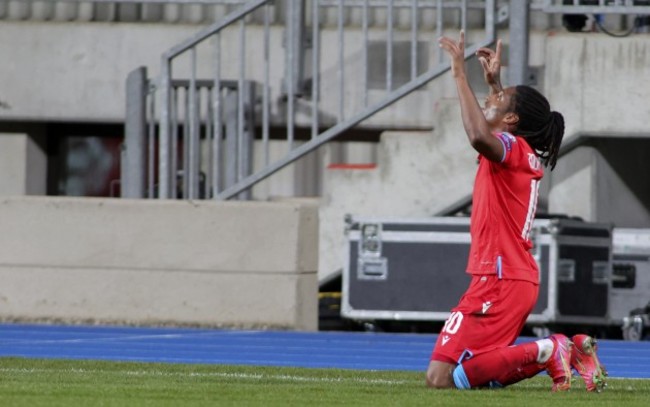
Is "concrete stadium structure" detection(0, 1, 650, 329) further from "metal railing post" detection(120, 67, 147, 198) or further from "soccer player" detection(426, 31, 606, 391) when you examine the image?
"soccer player" detection(426, 31, 606, 391)

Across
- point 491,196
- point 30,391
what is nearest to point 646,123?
point 491,196

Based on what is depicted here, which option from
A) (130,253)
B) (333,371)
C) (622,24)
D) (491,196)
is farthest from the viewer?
(622,24)

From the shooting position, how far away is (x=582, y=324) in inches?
606

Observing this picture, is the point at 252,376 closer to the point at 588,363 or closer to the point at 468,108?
the point at 588,363

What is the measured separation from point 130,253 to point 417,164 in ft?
9.32

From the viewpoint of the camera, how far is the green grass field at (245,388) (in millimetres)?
7910

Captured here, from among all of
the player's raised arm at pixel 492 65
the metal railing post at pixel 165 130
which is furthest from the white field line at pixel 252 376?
the metal railing post at pixel 165 130

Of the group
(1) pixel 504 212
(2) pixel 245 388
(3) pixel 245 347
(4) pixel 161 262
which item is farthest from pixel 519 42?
(2) pixel 245 388

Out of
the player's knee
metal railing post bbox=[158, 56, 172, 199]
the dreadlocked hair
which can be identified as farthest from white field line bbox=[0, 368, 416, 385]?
metal railing post bbox=[158, 56, 172, 199]

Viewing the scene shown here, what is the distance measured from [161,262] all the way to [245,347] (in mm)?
2475

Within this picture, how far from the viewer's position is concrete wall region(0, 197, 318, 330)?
A: 14.6 meters

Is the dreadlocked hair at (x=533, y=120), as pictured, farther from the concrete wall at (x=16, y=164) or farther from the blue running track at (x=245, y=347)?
the concrete wall at (x=16, y=164)

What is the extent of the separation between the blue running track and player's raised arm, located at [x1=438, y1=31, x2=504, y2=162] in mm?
2481

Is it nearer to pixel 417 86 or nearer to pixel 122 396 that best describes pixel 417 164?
pixel 417 86
